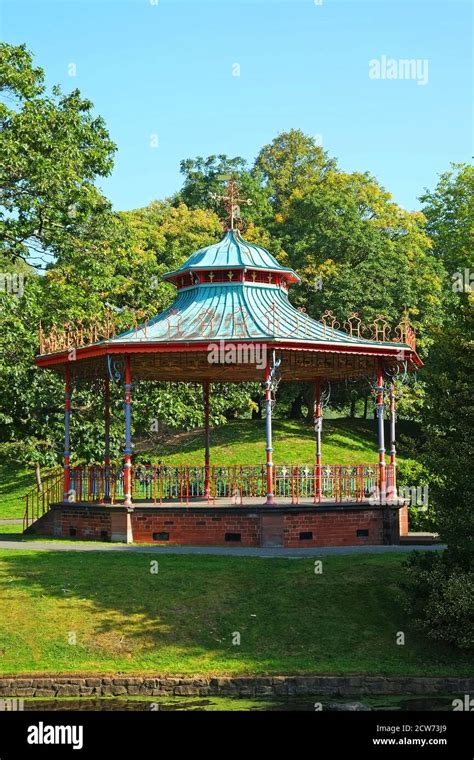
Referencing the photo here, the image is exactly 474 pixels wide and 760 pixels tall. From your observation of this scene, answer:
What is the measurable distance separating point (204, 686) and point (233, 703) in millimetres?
795

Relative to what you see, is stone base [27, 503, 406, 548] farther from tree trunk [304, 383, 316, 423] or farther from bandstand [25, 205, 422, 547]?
tree trunk [304, 383, 316, 423]

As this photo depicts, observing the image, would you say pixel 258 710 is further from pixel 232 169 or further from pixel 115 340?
pixel 232 169

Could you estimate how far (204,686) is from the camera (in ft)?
60.3

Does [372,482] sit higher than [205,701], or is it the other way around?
[372,482]

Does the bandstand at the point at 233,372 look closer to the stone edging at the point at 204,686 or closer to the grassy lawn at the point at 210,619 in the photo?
the grassy lawn at the point at 210,619

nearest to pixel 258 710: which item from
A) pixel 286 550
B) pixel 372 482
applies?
pixel 286 550

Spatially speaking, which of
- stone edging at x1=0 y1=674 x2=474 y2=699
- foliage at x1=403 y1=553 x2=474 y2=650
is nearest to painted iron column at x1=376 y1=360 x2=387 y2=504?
foliage at x1=403 y1=553 x2=474 y2=650

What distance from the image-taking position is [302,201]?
58938 mm

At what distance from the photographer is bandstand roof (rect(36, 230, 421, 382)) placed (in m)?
A: 28.3

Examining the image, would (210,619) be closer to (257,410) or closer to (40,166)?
(40,166)

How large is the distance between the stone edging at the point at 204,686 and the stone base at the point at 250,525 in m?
9.05

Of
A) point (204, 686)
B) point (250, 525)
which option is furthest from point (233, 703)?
A: point (250, 525)
